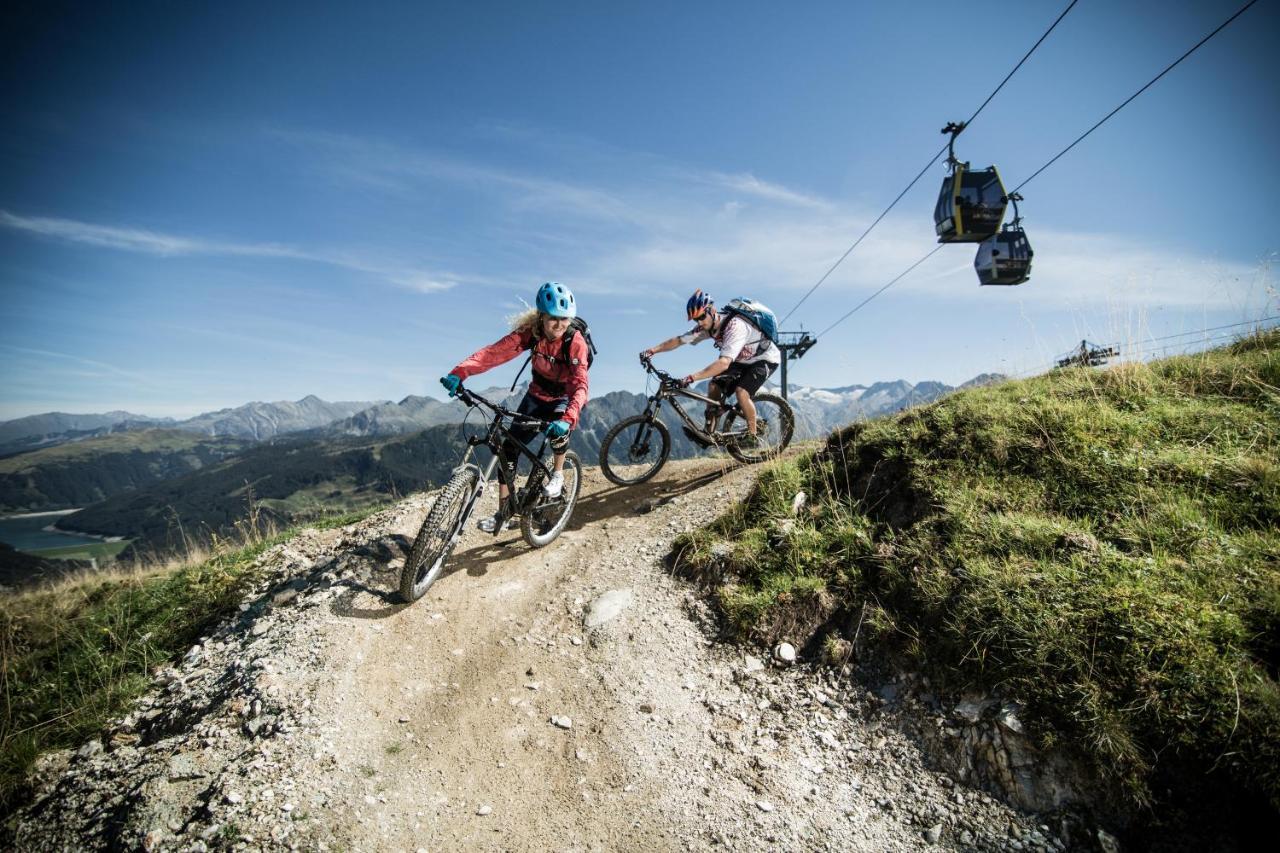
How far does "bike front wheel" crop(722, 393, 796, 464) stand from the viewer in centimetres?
1031

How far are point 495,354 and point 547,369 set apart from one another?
0.80 metres

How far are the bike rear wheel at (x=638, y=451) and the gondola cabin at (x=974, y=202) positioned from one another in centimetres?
1854

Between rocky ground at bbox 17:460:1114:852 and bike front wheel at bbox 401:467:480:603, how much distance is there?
0.30 m

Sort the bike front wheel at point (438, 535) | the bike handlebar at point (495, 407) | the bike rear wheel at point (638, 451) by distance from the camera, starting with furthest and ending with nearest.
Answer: the bike rear wheel at point (638, 451) → the bike handlebar at point (495, 407) → the bike front wheel at point (438, 535)

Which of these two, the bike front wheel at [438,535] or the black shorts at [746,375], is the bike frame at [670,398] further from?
the bike front wheel at [438,535]

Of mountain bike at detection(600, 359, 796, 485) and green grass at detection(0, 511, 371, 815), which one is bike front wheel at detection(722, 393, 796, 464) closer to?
mountain bike at detection(600, 359, 796, 485)

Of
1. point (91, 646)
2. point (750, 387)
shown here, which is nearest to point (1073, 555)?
point (750, 387)

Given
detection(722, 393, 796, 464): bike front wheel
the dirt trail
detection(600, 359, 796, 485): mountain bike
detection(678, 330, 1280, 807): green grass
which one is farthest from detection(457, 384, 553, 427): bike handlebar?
detection(722, 393, 796, 464): bike front wheel

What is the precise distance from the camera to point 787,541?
5938mm

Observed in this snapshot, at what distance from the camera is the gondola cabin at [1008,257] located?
21.0m

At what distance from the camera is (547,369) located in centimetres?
750

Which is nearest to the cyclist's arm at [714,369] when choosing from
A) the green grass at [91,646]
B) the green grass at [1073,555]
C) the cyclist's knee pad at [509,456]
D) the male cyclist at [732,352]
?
the male cyclist at [732,352]

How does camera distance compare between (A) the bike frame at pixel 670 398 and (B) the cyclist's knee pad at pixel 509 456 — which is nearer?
(B) the cyclist's knee pad at pixel 509 456

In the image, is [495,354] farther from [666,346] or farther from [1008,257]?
[1008,257]
